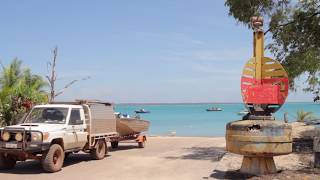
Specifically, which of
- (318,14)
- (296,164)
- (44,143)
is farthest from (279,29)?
(44,143)

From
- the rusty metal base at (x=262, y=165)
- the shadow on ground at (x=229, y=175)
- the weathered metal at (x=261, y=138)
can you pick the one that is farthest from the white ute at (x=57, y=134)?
the rusty metal base at (x=262, y=165)

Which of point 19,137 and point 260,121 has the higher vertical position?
point 260,121

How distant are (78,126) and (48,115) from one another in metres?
0.98

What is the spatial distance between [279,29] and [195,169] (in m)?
7.79

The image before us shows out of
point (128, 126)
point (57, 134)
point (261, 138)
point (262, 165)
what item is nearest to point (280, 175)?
point (262, 165)

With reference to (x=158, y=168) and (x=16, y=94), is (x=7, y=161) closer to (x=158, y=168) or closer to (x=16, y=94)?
(x=158, y=168)

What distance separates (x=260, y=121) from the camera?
12344mm

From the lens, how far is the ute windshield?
639 inches

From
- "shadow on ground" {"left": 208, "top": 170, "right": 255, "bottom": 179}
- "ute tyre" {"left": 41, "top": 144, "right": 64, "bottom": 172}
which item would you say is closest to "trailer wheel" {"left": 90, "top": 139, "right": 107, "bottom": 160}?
"ute tyre" {"left": 41, "top": 144, "right": 64, "bottom": 172}

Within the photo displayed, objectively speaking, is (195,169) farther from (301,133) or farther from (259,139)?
(301,133)

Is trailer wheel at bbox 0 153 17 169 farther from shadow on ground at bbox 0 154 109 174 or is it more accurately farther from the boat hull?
the boat hull

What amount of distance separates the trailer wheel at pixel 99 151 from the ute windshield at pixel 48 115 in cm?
217

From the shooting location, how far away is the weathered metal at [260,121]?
39.8 ft

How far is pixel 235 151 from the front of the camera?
1241cm
